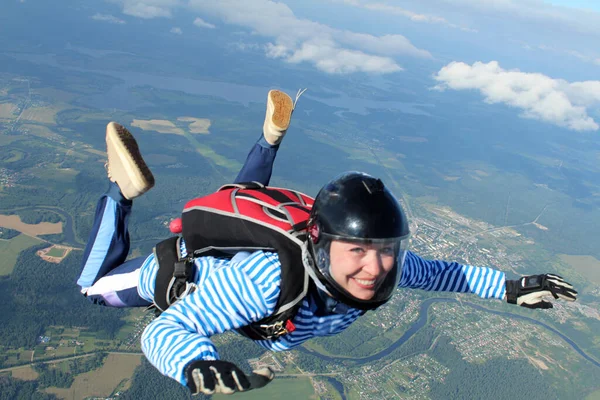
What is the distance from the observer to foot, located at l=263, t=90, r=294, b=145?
312 cm

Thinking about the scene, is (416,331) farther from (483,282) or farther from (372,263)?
(372,263)

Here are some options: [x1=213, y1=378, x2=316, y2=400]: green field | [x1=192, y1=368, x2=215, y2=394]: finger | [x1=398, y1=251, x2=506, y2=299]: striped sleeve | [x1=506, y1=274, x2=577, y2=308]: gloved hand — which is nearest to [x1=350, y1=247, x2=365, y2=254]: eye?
[x1=192, y1=368, x2=215, y2=394]: finger

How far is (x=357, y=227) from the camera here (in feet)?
5.97

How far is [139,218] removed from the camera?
30172 millimetres

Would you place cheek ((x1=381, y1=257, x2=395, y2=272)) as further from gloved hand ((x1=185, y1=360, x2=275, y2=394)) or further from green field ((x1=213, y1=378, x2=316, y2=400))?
green field ((x1=213, y1=378, x2=316, y2=400))

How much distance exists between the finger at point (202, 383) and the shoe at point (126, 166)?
4.65 ft

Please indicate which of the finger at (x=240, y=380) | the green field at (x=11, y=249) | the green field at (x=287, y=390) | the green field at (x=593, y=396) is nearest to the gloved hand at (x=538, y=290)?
the finger at (x=240, y=380)

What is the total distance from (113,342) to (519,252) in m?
27.6

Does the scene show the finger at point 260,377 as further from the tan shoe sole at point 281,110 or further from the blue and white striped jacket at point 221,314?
the tan shoe sole at point 281,110

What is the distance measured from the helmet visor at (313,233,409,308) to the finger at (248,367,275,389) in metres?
0.59

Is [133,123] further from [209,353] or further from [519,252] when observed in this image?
[209,353]

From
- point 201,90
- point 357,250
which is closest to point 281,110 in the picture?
point 357,250

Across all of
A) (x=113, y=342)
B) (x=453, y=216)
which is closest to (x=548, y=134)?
(x=453, y=216)

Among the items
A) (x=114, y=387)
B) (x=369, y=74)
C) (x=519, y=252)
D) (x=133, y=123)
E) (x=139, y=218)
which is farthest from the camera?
(x=369, y=74)
